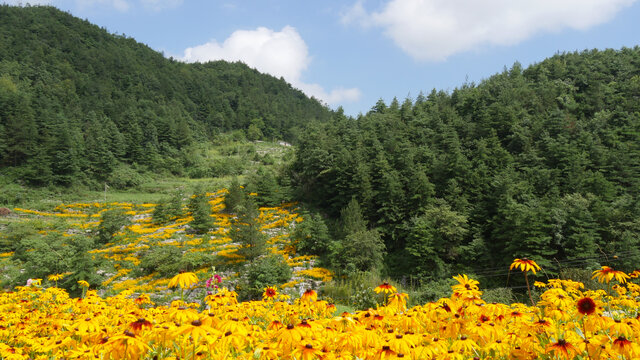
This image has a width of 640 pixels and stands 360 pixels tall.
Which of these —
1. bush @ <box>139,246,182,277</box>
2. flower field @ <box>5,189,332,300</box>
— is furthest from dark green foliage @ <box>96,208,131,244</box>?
bush @ <box>139,246,182,277</box>

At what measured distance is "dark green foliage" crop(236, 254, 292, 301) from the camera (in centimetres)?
1290

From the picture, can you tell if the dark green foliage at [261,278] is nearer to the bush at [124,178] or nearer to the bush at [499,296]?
the bush at [499,296]

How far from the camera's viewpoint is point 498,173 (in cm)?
1820

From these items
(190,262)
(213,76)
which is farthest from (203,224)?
(213,76)

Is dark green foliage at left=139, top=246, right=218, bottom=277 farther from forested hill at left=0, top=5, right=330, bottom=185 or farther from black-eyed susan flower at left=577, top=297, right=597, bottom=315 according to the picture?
forested hill at left=0, top=5, right=330, bottom=185

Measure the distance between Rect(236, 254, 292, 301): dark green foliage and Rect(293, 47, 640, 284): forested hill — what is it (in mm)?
3471

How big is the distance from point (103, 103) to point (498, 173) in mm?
59035

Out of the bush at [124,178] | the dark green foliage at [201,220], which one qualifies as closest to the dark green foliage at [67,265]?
the dark green foliage at [201,220]

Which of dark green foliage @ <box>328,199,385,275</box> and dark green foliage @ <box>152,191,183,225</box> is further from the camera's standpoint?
dark green foliage @ <box>152,191,183,225</box>

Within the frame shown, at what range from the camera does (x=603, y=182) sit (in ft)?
52.0

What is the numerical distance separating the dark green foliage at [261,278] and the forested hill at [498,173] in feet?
11.4

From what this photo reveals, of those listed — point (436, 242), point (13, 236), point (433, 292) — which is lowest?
point (433, 292)

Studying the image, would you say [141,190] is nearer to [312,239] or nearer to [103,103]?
[103,103]

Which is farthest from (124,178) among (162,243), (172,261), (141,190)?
(172,261)
